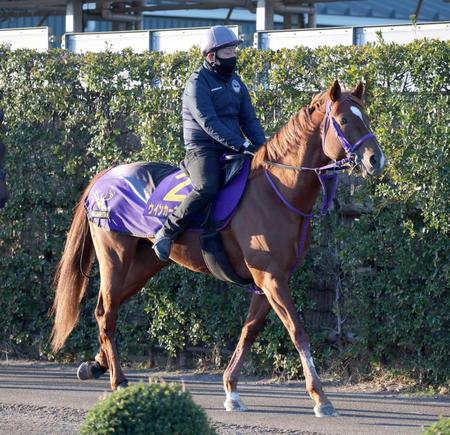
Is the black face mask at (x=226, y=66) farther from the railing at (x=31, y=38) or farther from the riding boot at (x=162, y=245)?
the railing at (x=31, y=38)

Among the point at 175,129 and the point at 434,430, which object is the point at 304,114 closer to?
the point at 175,129

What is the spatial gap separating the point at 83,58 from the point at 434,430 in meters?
Result: 6.51

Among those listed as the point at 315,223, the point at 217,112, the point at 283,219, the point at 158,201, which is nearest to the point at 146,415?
the point at 283,219

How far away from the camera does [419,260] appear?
8523 millimetres

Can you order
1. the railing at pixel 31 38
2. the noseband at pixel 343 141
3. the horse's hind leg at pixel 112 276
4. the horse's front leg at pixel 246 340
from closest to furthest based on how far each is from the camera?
the noseband at pixel 343 141
the horse's front leg at pixel 246 340
the horse's hind leg at pixel 112 276
the railing at pixel 31 38

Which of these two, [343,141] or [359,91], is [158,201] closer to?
[343,141]

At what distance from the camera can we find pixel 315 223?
29.7 feet

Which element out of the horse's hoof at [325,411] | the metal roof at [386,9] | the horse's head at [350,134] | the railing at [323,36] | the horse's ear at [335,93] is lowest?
the horse's hoof at [325,411]

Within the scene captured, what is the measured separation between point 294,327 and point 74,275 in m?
2.47

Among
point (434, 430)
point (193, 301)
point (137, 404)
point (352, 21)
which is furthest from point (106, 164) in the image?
point (352, 21)

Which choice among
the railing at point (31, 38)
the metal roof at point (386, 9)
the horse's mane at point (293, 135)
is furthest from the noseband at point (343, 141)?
the metal roof at point (386, 9)

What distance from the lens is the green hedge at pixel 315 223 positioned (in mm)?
8477

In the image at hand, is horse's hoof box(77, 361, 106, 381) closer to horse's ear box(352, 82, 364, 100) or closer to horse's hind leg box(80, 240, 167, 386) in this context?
horse's hind leg box(80, 240, 167, 386)

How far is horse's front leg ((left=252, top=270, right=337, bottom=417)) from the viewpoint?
7.19 m
